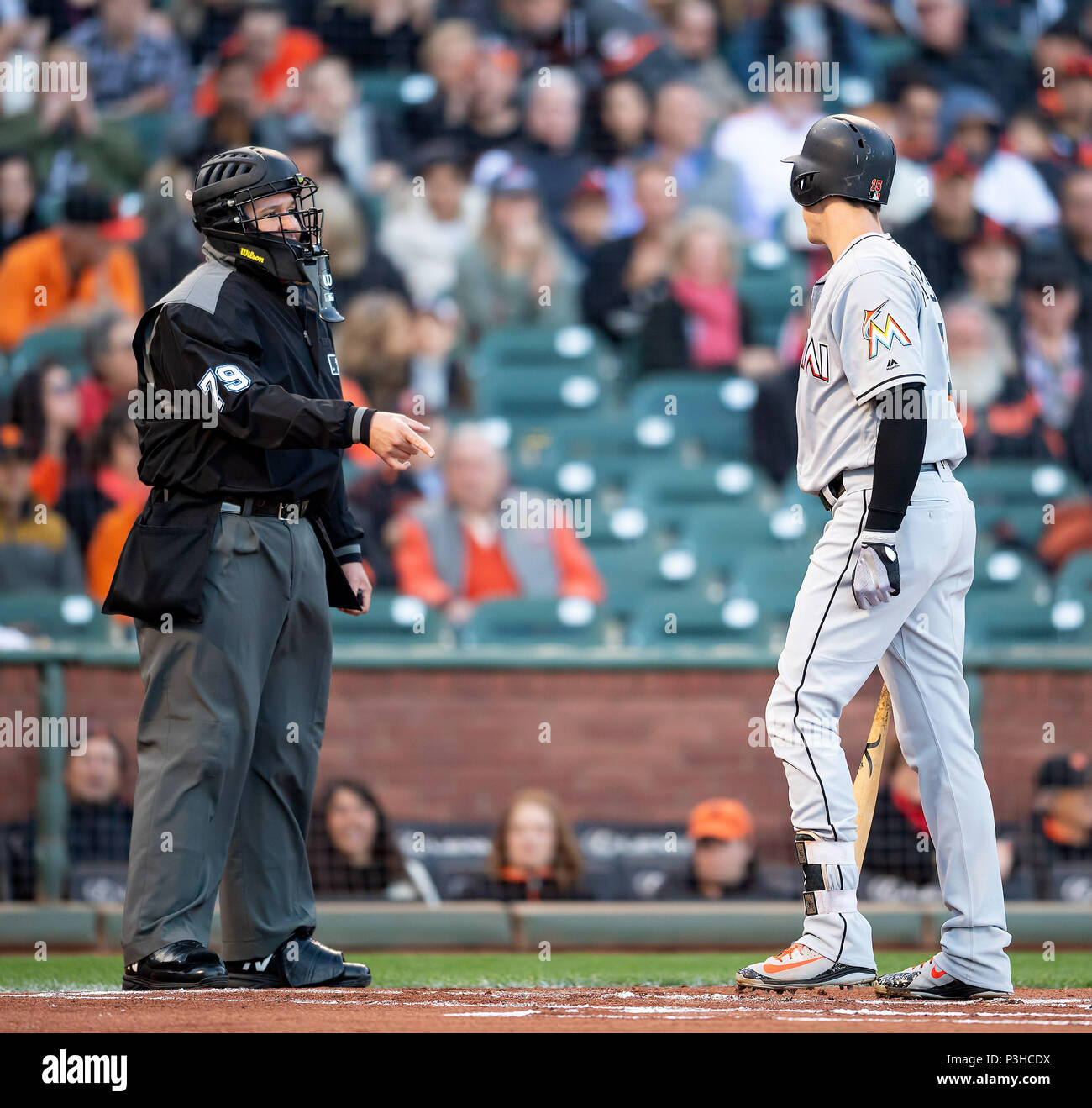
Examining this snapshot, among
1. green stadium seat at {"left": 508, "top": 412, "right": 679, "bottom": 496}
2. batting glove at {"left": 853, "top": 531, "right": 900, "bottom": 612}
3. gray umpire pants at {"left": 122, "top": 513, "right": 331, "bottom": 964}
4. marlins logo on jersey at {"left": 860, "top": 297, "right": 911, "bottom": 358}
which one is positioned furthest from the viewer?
green stadium seat at {"left": 508, "top": 412, "right": 679, "bottom": 496}

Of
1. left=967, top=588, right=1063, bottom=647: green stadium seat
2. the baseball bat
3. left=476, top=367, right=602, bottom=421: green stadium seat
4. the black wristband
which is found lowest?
the baseball bat

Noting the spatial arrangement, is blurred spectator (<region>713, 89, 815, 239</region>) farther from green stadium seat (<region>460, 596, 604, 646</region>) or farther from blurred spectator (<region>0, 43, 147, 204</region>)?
blurred spectator (<region>0, 43, 147, 204</region>)

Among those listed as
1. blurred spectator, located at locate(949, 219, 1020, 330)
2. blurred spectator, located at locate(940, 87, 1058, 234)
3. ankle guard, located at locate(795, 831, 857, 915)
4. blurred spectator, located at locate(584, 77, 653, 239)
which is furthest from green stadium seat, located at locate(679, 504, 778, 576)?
ankle guard, located at locate(795, 831, 857, 915)

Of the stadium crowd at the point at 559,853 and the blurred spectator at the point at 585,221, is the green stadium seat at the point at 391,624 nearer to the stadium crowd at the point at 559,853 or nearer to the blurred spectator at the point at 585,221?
the stadium crowd at the point at 559,853

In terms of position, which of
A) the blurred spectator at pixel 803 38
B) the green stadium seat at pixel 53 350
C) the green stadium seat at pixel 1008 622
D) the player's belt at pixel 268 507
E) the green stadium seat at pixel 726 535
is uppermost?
the blurred spectator at pixel 803 38

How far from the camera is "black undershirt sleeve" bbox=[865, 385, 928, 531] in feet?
12.4

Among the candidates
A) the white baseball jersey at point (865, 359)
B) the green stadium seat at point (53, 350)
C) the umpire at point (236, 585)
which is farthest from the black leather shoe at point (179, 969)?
the green stadium seat at point (53, 350)

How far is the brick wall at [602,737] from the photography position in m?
7.45

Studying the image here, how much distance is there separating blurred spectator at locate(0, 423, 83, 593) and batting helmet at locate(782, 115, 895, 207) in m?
5.47

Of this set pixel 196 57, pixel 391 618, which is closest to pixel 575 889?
pixel 391 618

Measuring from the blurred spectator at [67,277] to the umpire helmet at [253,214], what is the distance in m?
5.13

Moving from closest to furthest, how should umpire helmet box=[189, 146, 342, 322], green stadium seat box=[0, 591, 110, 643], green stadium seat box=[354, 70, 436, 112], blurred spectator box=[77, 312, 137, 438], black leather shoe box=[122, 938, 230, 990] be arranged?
black leather shoe box=[122, 938, 230, 990], umpire helmet box=[189, 146, 342, 322], green stadium seat box=[0, 591, 110, 643], blurred spectator box=[77, 312, 137, 438], green stadium seat box=[354, 70, 436, 112]
